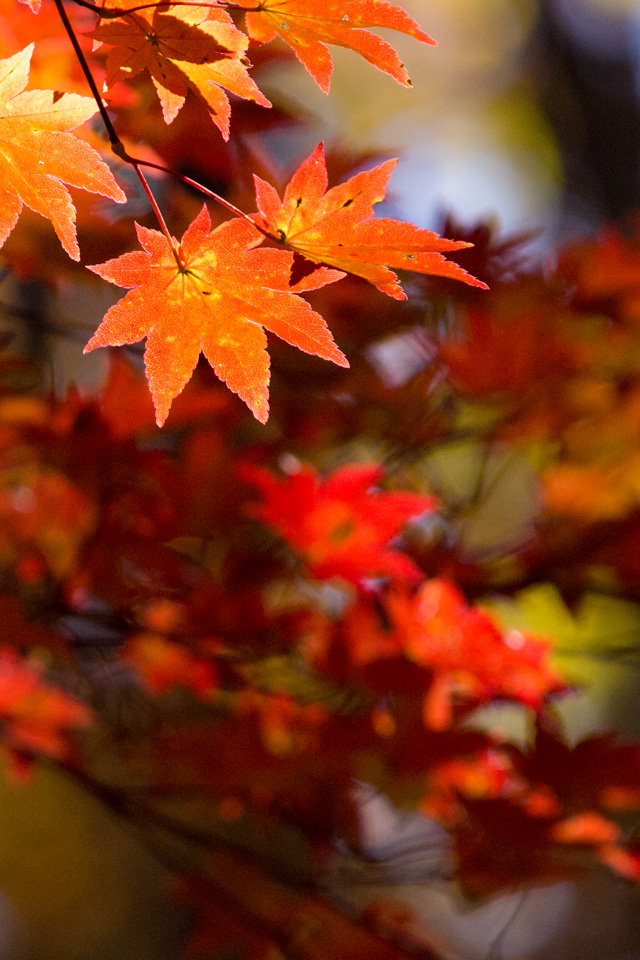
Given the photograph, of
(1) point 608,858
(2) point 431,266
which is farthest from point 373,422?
(2) point 431,266

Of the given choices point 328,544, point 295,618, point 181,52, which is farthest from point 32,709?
point 181,52

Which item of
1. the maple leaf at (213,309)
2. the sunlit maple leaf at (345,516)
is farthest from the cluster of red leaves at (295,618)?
the maple leaf at (213,309)

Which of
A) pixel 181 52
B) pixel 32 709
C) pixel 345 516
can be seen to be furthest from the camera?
pixel 32 709

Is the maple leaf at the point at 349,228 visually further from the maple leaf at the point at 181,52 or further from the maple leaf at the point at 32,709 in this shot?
the maple leaf at the point at 32,709

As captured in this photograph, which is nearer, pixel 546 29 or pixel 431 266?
pixel 431 266

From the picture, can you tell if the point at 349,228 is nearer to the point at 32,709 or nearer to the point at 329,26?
the point at 329,26

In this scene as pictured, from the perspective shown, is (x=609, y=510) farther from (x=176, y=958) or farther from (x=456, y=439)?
(x=176, y=958)
